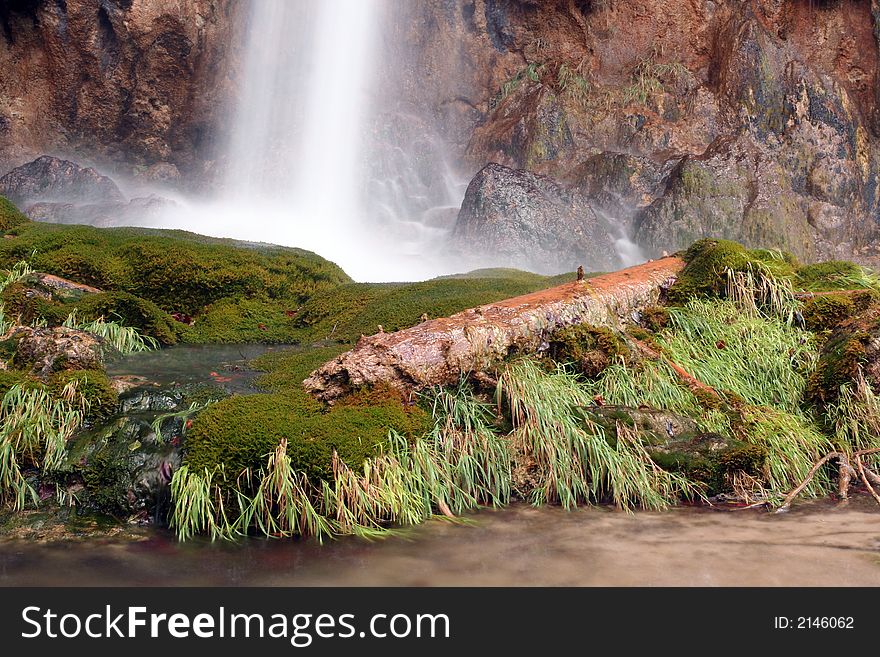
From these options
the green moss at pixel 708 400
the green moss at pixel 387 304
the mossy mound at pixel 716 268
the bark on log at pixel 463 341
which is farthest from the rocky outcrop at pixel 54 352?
the mossy mound at pixel 716 268

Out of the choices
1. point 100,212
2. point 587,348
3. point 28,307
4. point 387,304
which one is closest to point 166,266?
point 28,307

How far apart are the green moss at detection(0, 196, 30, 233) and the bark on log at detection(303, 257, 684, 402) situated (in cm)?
948

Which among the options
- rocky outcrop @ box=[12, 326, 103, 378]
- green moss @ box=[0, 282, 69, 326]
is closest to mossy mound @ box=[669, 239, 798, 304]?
rocky outcrop @ box=[12, 326, 103, 378]

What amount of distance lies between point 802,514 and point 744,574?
53.2 inches

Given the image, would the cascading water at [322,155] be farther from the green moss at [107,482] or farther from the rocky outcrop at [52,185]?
the green moss at [107,482]

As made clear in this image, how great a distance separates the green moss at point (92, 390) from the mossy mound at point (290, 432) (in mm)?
1051

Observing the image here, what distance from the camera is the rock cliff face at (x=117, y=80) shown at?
29.9 m

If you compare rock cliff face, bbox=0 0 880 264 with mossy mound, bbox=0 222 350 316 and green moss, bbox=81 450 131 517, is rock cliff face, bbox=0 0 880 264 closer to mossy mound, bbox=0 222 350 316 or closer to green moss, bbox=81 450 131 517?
mossy mound, bbox=0 222 350 316

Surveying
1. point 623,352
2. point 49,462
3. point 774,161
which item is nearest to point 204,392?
point 49,462

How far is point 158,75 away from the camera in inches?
1243

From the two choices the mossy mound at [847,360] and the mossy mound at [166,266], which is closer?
the mossy mound at [847,360]

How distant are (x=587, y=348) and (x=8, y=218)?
11234 millimetres

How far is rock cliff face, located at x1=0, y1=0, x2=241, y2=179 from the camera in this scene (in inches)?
1178
